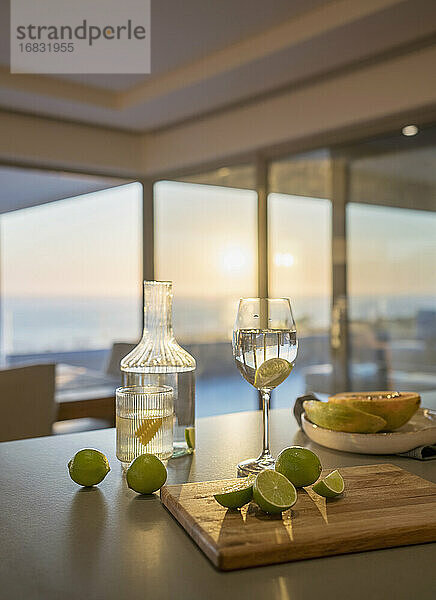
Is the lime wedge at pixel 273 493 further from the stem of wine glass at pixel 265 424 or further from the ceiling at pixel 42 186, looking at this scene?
the ceiling at pixel 42 186

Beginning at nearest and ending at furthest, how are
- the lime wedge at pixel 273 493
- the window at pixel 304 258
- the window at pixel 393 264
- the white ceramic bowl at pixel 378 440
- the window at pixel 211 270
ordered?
the lime wedge at pixel 273 493, the white ceramic bowl at pixel 378 440, the window at pixel 393 264, the window at pixel 304 258, the window at pixel 211 270

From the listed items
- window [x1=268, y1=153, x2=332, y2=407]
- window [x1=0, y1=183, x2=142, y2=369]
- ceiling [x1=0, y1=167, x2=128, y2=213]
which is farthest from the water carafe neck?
window [x1=0, y1=183, x2=142, y2=369]

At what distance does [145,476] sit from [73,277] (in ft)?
15.3

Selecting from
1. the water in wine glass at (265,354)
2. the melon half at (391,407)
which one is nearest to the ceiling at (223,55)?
the melon half at (391,407)

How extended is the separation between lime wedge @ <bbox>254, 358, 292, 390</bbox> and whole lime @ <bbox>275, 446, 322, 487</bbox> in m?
0.14

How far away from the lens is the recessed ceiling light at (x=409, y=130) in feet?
11.5

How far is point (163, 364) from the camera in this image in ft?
3.71

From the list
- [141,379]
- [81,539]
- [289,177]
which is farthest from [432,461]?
[289,177]

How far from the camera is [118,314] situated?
559 centimetres

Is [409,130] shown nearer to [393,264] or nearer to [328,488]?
[393,264]

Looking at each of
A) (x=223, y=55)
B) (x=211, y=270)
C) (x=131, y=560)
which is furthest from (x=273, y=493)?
(x=211, y=270)

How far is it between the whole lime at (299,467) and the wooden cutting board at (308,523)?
0.7 inches

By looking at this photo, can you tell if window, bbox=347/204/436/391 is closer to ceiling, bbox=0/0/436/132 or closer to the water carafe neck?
ceiling, bbox=0/0/436/132

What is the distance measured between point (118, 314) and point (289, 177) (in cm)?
212
